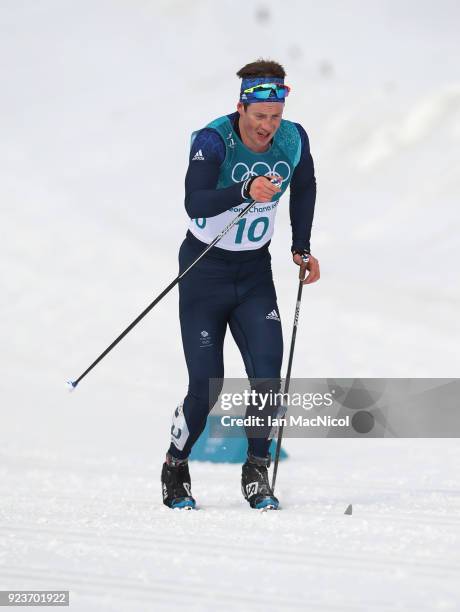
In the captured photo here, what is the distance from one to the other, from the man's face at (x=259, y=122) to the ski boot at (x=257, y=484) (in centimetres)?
154

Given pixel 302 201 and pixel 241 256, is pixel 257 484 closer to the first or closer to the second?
pixel 241 256

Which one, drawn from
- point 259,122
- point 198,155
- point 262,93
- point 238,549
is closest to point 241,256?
point 198,155

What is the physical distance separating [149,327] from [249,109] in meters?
9.29

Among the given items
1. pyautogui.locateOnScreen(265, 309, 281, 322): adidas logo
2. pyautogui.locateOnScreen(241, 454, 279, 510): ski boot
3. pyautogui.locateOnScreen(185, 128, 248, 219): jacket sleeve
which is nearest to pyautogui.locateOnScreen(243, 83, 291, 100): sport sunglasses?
pyautogui.locateOnScreen(185, 128, 248, 219): jacket sleeve

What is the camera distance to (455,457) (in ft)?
24.8

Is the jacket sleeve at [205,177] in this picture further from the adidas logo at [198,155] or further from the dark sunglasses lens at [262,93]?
the dark sunglasses lens at [262,93]

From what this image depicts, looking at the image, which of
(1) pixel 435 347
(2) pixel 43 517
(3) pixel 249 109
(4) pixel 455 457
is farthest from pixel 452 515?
(1) pixel 435 347

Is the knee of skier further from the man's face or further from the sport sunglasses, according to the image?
the sport sunglasses

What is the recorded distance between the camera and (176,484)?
16.1 feet

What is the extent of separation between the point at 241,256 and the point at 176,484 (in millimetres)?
1190

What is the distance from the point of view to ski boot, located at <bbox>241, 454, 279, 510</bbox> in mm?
4618

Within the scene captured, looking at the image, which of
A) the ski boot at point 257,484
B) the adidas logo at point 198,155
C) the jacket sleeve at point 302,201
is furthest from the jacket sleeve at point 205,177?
the ski boot at point 257,484

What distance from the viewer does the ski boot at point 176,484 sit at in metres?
4.84

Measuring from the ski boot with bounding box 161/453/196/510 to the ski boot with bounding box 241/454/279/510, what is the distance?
291mm
